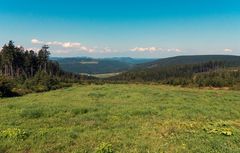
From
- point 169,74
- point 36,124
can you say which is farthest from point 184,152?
point 169,74

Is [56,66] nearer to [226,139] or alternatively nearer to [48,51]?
[48,51]

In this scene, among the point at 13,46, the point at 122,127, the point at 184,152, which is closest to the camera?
the point at 184,152

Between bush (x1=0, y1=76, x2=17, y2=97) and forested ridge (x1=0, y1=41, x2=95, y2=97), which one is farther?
forested ridge (x1=0, y1=41, x2=95, y2=97)

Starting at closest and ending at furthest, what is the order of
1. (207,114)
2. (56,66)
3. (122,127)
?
(122,127), (207,114), (56,66)

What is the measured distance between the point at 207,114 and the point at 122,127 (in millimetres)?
8816

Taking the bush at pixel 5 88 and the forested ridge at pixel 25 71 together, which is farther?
the forested ridge at pixel 25 71

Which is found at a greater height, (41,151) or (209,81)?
(41,151)

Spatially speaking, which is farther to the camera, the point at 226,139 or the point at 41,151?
the point at 226,139

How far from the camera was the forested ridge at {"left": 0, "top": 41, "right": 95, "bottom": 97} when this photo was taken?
60.2m

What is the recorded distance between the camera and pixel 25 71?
109938 millimetres

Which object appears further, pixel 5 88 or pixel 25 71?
pixel 25 71

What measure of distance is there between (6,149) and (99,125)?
19.0 feet

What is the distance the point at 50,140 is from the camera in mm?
11438

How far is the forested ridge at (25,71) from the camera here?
60150mm
